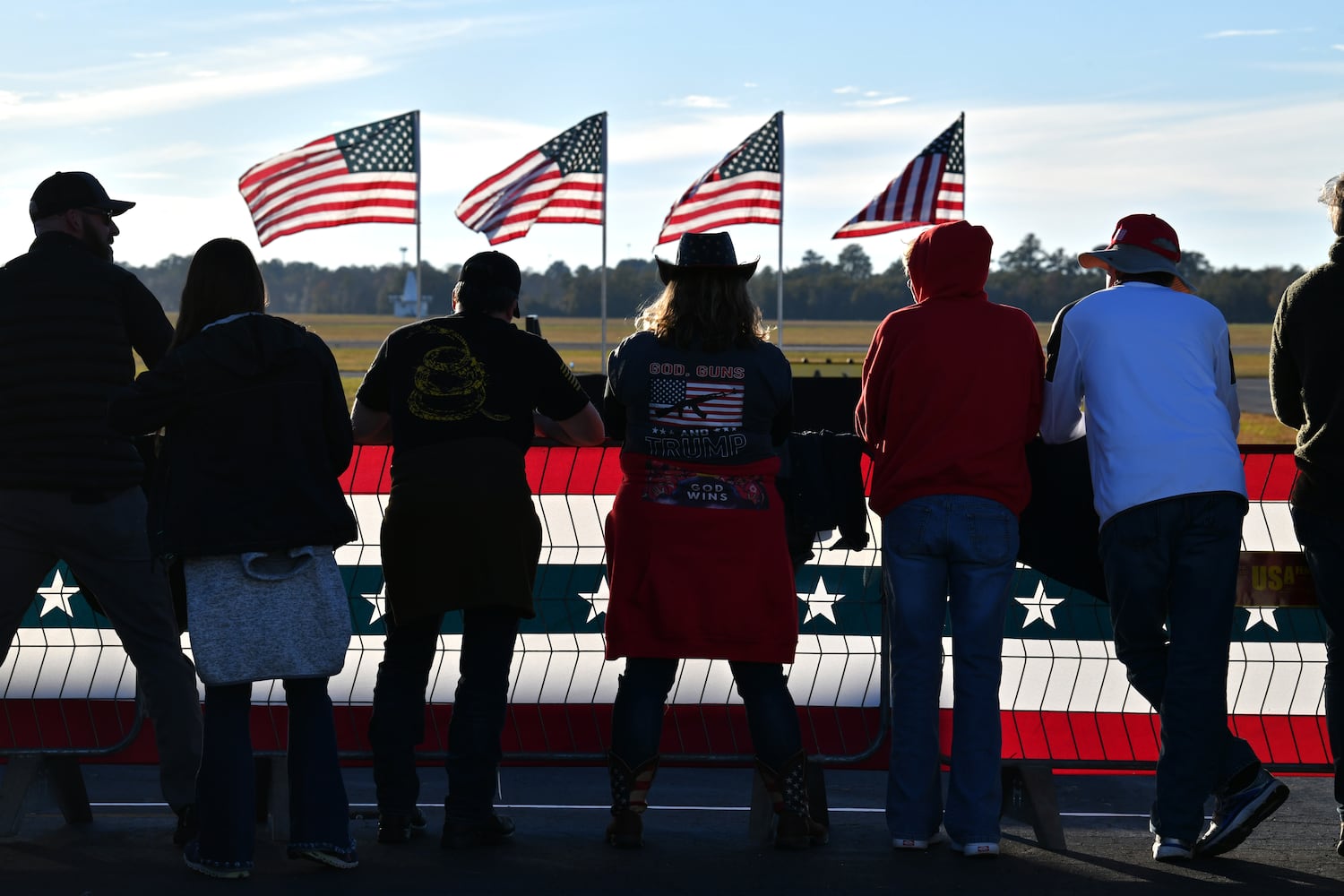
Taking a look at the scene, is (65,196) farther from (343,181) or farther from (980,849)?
(343,181)

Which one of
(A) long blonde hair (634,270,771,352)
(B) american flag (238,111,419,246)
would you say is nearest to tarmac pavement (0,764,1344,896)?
(A) long blonde hair (634,270,771,352)

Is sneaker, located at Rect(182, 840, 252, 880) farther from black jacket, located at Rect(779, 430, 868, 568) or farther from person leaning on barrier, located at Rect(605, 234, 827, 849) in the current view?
black jacket, located at Rect(779, 430, 868, 568)

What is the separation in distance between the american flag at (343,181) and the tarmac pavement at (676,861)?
17473 millimetres

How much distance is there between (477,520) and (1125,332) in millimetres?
2097

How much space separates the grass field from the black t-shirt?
80.8ft

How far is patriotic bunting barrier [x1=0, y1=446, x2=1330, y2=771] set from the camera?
5.82m

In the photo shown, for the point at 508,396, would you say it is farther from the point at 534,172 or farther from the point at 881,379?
the point at 534,172

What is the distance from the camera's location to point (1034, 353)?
5.24 m

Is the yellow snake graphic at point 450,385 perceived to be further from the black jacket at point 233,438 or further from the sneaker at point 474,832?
the sneaker at point 474,832

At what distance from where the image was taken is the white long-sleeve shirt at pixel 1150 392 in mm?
5074

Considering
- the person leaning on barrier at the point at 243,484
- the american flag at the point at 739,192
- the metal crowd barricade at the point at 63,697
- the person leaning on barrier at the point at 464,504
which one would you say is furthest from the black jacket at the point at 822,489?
the american flag at the point at 739,192

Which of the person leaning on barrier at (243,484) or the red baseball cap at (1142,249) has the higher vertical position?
the red baseball cap at (1142,249)

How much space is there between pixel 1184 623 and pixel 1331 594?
52cm

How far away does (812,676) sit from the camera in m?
5.88
